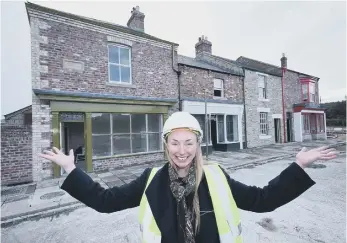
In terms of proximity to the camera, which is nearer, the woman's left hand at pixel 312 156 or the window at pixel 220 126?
the woman's left hand at pixel 312 156

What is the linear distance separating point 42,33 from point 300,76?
74.5 feet

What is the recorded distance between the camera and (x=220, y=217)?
4.67 ft

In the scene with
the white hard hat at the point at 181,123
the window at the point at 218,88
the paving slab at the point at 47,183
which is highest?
the window at the point at 218,88

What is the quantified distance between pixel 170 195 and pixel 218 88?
508 inches

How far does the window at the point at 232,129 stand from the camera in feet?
46.4

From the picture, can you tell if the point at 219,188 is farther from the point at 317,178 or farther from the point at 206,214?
the point at 317,178

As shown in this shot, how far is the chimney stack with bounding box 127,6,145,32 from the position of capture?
1103cm

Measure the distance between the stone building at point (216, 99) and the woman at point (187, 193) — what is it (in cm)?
965

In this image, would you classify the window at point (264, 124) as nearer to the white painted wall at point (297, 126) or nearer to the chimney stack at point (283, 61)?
the white painted wall at point (297, 126)

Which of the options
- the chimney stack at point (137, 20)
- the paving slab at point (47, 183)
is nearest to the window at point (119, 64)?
the chimney stack at point (137, 20)

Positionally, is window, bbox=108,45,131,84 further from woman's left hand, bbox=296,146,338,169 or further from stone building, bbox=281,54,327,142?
stone building, bbox=281,54,327,142

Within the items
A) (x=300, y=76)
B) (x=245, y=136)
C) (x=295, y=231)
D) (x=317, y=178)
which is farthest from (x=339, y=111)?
(x=295, y=231)

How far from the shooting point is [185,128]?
169 cm

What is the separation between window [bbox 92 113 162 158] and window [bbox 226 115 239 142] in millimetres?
6128
